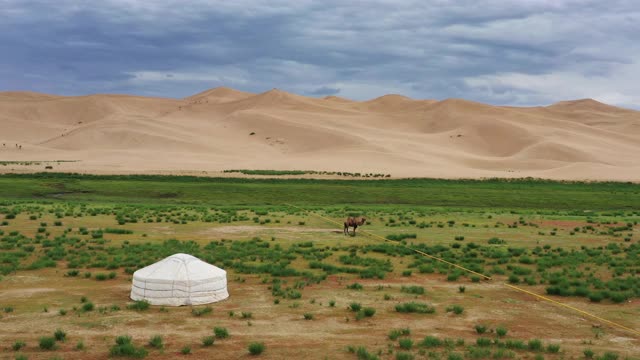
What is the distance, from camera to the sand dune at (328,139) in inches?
4040

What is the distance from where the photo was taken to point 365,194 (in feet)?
203

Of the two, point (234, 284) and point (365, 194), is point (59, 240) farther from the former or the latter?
point (365, 194)

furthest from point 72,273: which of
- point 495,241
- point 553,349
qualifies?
point 495,241

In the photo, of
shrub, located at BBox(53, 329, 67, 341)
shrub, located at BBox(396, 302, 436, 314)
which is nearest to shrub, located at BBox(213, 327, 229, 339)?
shrub, located at BBox(53, 329, 67, 341)

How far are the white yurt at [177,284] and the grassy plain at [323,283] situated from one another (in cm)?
45

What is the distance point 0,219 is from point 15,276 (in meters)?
16.5

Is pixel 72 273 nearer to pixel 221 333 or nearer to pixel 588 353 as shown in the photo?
pixel 221 333

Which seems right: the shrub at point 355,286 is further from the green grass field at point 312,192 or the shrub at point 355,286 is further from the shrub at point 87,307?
the green grass field at point 312,192

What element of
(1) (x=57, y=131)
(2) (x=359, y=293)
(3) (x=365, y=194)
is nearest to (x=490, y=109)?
(1) (x=57, y=131)

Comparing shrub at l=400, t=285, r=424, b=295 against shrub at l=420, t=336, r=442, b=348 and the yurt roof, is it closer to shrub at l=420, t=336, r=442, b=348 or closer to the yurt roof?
shrub at l=420, t=336, r=442, b=348

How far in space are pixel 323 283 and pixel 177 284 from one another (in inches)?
200

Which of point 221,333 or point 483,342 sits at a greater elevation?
point 483,342

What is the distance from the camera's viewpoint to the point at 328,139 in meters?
134

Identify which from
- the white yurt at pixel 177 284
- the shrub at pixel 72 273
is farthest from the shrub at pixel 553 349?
the shrub at pixel 72 273
